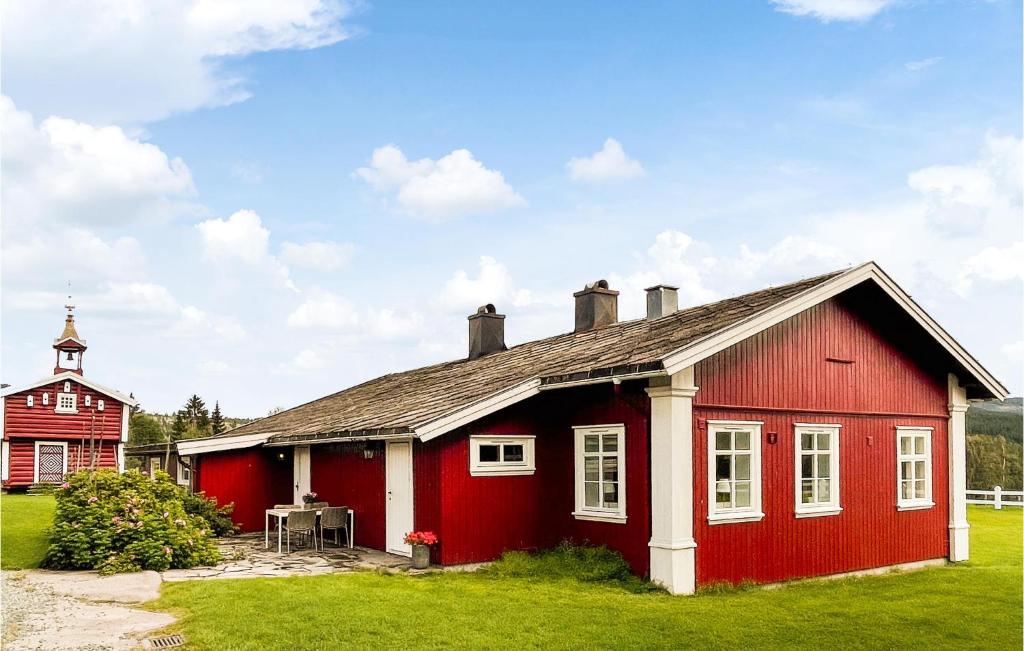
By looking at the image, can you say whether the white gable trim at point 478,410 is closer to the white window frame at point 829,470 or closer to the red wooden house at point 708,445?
the red wooden house at point 708,445

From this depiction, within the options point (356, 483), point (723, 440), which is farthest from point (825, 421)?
point (356, 483)

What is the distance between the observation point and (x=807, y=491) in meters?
14.5

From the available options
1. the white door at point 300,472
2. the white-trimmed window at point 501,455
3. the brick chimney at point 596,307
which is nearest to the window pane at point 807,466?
the white-trimmed window at point 501,455

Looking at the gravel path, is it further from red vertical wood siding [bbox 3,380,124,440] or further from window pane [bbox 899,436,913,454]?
red vertical wood siding [bbox 3,380,124,440]

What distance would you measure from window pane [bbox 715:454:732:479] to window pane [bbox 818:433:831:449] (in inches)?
82.0

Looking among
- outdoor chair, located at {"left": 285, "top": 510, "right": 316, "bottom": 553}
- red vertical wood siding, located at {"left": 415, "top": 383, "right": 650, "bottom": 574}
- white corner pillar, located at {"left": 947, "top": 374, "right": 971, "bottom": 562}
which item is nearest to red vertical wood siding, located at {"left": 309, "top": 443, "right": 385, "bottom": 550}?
outdoor chair, located at {"left": 285, "top": 510, "right": 316, "bottom": 553}

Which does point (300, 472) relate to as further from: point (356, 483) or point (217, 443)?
point (356, 483)

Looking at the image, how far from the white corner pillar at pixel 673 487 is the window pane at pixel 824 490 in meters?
3.07

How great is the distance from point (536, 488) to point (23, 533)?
31.7 ft

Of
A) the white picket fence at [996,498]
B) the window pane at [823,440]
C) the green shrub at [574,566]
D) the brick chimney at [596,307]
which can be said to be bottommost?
the white picket fence at [996,498]

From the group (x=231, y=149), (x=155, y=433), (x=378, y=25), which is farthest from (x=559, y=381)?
(x=155, y=433)

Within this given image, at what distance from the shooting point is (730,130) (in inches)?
623

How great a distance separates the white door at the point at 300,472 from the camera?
19.0m

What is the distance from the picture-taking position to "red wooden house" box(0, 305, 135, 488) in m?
33.7
